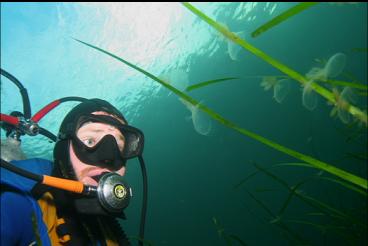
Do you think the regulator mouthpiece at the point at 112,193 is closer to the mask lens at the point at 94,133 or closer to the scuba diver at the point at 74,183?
the scuba diver at the point at 74,183

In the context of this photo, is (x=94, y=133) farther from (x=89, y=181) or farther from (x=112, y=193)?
(x=112, y=193)

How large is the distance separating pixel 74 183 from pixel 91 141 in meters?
0.92

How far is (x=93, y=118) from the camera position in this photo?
3127 mm

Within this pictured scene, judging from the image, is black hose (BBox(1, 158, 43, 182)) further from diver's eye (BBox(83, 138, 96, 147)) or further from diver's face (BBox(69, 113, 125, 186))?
diver's eye (BBox(83, 138, 96, 147))

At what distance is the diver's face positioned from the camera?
279cm

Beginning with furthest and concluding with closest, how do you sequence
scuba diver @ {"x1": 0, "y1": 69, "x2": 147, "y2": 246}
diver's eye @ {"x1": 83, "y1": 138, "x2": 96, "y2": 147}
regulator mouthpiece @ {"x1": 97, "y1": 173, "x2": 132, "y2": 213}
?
diver's eye @ {"x1": 83, "y1": 138, "x2": 96, "y2": 147} < regulator mouthpiece @ {"x1": 97, "y1": 173, "x2": 132, "y2": 213} < scuba diver @ {"x1": 0, "y1": 69, "x2": 147, "y2": 246}

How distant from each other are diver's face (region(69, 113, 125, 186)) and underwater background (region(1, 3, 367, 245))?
1.17m

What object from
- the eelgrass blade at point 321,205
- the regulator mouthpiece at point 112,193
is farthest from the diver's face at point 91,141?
the eelgrass blade at point 321,205

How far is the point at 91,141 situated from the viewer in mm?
3039

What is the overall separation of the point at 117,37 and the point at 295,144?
24742mm

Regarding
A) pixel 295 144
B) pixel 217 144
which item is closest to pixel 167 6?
pixel 217 144

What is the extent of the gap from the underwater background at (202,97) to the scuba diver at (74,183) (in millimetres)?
1063

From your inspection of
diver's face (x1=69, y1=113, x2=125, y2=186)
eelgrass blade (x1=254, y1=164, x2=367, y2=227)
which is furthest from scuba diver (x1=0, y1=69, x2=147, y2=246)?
eelgrass blade (x1=254, y1=164, x2=367, y2=227)

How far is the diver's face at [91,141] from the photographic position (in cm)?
279
